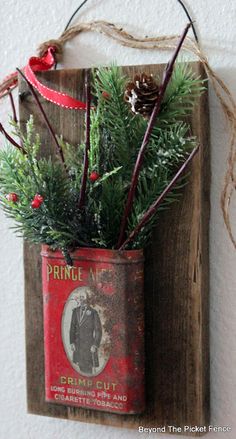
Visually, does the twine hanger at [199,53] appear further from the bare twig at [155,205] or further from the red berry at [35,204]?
the red berry at [35,204]

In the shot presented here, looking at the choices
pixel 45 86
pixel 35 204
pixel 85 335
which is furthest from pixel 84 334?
pixel 45 86

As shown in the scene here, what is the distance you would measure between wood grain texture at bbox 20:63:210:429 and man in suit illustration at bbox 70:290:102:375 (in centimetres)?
6

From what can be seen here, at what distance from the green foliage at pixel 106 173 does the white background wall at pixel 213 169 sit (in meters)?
0.04

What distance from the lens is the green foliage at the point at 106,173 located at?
60 cm

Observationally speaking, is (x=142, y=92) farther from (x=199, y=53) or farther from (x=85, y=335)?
(x=85, y=335)

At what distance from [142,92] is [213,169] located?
4.6 inches

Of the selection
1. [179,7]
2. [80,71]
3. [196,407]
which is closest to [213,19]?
[179,7]

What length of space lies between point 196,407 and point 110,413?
90 millimetres

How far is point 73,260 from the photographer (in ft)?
2.07

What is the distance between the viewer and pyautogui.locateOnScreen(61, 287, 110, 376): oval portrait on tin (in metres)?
0.62

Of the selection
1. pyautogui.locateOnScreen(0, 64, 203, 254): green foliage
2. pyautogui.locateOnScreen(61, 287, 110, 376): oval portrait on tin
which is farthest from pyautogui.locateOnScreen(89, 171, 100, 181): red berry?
pyautogui.locateOnScreen(61, 287, 110, 376): oval portrait on tin

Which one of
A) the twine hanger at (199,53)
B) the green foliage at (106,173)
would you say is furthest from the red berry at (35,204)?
the twine hanger at (199,53)

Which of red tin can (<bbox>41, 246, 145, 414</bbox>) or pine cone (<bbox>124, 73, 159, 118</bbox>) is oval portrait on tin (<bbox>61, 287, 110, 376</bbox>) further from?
pine cone (<bbox>124, 73, 159, 118</bbox>)

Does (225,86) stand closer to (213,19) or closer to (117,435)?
(213,19)
